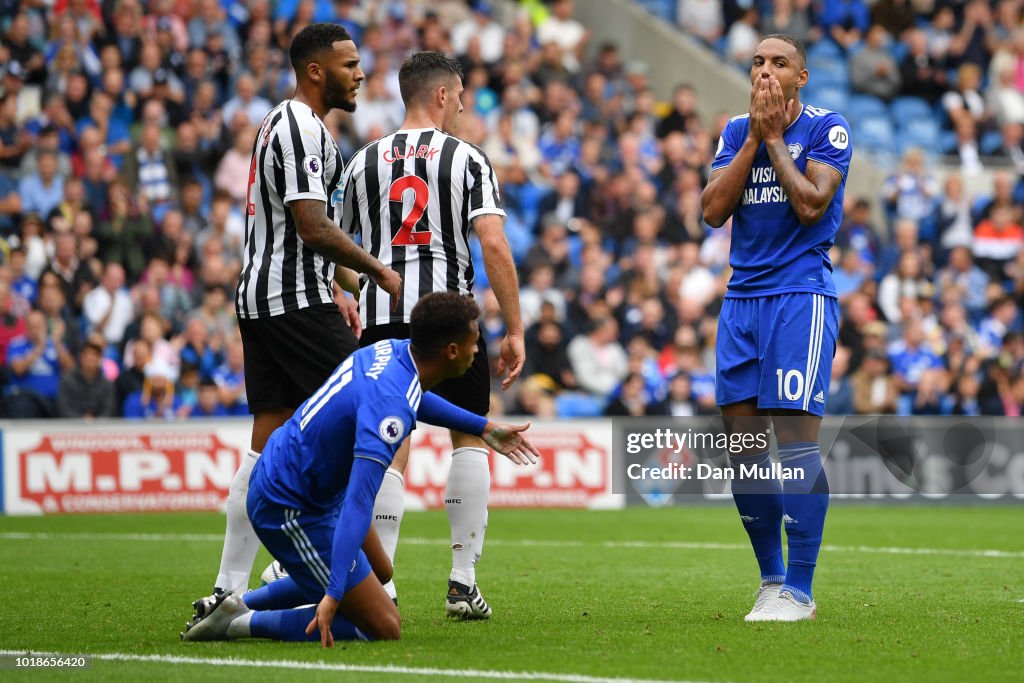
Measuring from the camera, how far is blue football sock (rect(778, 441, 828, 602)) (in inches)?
263

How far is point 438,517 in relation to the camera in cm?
1398

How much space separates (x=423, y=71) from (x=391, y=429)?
228 cm

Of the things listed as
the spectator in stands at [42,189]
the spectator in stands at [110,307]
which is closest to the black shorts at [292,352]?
the spectator in stands at [110,307]

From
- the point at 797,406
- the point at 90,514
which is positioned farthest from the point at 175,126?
the point at 797,406

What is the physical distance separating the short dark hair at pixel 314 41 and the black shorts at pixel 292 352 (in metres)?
1.15

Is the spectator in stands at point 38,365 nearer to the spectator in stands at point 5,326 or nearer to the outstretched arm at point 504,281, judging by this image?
the spectator in stands at point 5,326

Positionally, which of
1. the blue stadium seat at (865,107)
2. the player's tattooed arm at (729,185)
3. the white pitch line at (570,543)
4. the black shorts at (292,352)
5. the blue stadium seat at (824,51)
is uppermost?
the blue stadium seat at (824,51)

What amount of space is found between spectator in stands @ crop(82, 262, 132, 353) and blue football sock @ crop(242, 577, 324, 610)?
9878mm

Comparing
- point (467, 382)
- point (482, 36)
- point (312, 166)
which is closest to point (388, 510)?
point (467, 382)

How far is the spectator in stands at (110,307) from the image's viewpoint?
1563cm

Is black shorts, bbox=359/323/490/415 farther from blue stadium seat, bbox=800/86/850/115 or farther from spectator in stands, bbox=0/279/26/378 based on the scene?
blue stadium seat, bbox=800/86/850/115

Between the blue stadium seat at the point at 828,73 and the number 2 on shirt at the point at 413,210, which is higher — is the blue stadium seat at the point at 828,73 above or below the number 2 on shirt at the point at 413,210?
above

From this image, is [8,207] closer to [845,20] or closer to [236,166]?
[236,166]

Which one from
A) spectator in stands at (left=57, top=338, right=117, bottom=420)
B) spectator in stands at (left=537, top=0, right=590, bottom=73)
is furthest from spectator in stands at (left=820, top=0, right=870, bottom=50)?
spectator in stands at (left=57, top=338, right=117, bottom=420)
